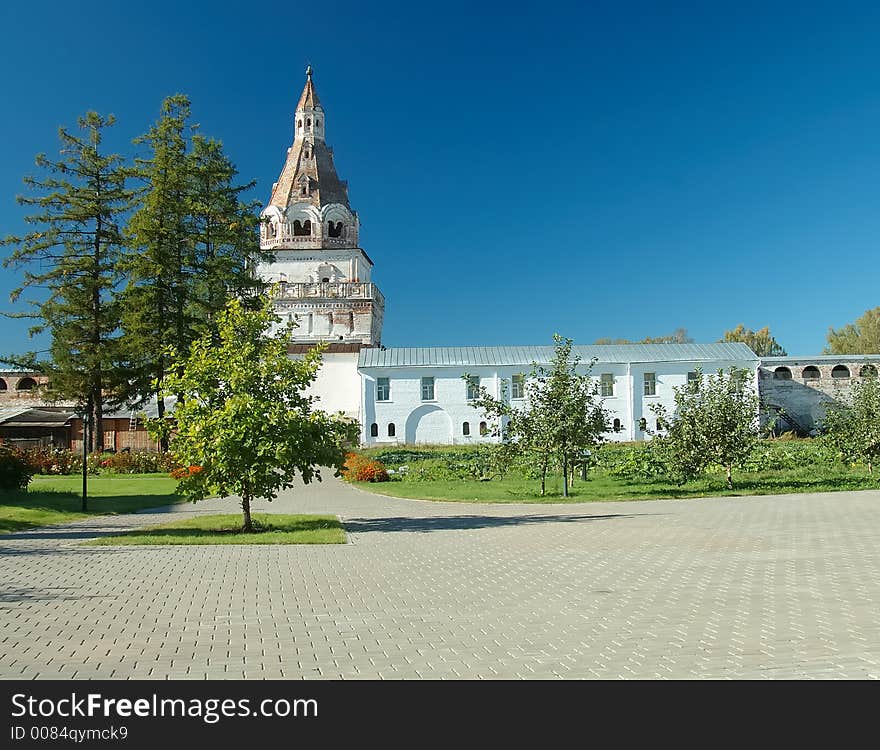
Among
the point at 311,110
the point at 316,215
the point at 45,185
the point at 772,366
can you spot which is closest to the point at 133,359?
the point at 45,185

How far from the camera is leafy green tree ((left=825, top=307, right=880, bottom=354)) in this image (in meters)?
70.9

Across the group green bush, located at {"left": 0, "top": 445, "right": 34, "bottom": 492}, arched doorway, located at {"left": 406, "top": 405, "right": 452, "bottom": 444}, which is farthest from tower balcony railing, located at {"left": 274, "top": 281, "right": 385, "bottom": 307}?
green bush, located at {"left": 0, "top": 445, "right": 34, "bottom": 492}

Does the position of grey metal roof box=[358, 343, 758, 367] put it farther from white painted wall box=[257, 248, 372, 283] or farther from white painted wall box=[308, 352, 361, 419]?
white painted wall box=[257, 248, 372, 283]

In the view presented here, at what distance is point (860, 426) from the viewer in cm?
2652

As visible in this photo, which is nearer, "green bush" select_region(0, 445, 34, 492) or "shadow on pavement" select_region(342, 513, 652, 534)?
"shadow on pavement" select_region(342, 513, 652, 534)

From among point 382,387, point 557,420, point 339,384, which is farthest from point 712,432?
point 339,384

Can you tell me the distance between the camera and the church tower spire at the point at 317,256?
57.6 metres

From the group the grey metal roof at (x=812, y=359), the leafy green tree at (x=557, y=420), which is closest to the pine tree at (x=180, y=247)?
the leafy green tree at (x=557, y=420)

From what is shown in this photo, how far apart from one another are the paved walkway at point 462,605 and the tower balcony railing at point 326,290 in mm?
43079

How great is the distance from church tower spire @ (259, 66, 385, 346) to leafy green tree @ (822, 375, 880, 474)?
3410 cm

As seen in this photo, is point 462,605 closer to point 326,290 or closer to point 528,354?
point 528,354

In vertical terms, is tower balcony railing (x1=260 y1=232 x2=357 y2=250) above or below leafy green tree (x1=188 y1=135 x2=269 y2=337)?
above
